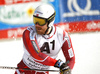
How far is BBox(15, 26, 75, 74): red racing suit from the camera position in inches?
126

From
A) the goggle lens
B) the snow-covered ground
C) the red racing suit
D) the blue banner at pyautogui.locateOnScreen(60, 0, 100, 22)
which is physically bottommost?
the snow-covered ground

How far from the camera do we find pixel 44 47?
342 centimetres

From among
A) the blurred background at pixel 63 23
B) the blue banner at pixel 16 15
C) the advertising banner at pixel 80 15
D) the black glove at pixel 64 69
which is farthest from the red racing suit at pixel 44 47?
the advertising banner at pixel 80 15

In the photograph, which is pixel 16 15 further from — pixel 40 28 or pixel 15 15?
pixel 40 28

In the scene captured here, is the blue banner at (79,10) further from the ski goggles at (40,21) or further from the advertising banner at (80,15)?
the ski goggles at (40,21)

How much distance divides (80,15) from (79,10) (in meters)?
0.20

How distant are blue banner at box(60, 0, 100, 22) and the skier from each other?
562 centimetres

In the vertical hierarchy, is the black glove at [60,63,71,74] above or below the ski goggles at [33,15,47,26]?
below

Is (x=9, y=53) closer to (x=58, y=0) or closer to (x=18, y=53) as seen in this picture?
(x=18, y=53)

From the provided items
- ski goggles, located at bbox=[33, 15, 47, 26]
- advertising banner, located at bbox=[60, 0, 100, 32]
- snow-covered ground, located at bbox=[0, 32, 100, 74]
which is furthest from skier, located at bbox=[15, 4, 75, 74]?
advertising banner, located at bbox=[60, 0, 100, 32]

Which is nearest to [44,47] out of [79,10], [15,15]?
[15,15]

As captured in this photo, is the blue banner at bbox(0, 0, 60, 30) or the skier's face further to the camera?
the blue banner at bbox(0, 0, 60, 30)

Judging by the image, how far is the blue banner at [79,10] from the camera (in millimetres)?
9070

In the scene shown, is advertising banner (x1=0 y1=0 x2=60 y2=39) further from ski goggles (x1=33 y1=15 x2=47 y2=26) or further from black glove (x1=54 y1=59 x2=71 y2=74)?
black glove (x1=54 y1=59 x2=71 y2=74)
